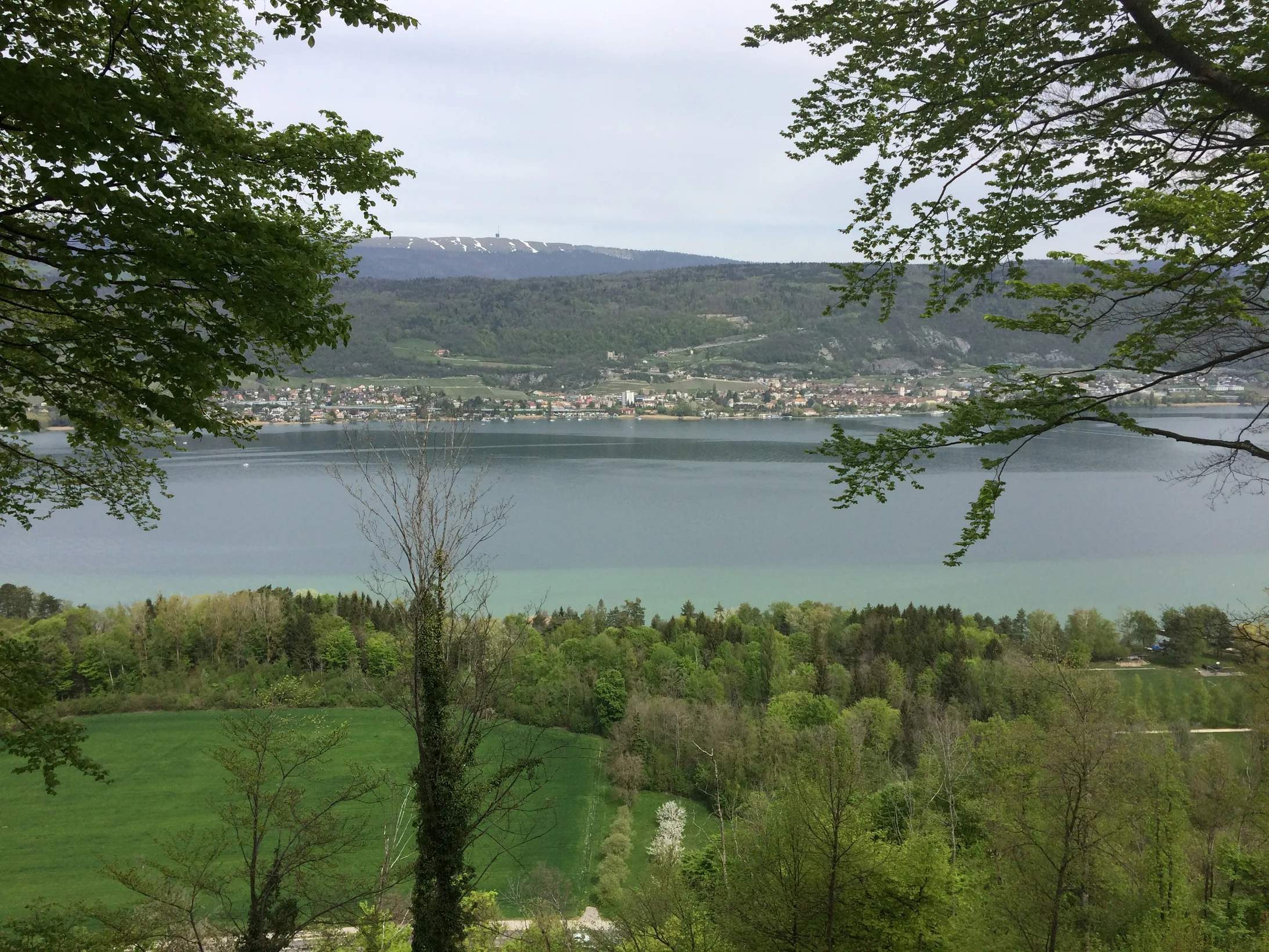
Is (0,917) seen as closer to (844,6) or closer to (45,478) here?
(45,478)

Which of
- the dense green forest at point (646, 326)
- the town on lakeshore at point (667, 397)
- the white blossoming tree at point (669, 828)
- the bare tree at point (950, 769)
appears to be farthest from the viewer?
the dense green forest at point (646, 326)

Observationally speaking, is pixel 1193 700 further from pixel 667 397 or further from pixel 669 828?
pixel 667 397

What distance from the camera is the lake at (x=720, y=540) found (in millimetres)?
30031

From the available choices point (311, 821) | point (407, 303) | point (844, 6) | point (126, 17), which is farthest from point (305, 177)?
point (407, 303)

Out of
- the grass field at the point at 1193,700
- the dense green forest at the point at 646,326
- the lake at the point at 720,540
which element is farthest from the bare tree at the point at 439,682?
the dense green forest at the point at 646,326

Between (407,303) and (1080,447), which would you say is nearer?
(1080,447)

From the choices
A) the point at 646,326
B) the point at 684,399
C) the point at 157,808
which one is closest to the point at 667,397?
the point at 684,399

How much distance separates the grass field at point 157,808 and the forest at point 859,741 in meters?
0.64

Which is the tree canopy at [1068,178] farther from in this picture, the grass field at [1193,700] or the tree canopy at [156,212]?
the grass field at [1193,700]

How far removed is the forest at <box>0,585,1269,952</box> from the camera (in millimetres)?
5941

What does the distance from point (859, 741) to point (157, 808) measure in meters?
15.5

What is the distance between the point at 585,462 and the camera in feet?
189

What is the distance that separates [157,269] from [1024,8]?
3303 millimetres

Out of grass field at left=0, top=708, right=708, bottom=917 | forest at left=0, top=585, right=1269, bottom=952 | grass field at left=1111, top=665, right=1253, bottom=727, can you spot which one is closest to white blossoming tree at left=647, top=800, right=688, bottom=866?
forest at left=0, top=585, right=1269, bottom=952
